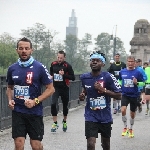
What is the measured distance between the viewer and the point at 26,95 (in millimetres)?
5641

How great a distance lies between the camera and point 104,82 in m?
6.45

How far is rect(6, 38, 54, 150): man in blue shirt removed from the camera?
562cm

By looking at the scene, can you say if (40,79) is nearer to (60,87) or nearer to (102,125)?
(102,125)

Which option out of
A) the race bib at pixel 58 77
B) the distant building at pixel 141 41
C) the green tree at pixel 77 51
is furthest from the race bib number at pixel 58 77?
the green tree at pixel 77 51

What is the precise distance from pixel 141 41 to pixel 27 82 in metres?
27.6

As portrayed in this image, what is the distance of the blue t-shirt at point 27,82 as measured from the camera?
18.5 ft

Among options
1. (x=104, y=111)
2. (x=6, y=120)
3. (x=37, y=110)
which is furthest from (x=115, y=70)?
(x=37, y=110)

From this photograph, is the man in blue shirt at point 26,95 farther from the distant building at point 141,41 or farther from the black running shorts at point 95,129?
the distant building at point 141,41

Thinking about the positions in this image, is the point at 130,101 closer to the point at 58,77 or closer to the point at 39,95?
the point at 58,77

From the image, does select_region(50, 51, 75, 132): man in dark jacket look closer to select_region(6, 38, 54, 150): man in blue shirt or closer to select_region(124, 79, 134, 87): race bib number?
select_region(124, 79, 134, 87): race bib number

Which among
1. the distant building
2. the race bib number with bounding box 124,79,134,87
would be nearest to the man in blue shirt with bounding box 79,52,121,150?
the race bib number with bounding box 124,79,134,87

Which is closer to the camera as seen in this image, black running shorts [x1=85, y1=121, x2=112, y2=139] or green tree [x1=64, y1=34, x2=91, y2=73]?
black running shorts [x1=85, y1=121, x2=112, y2=139]

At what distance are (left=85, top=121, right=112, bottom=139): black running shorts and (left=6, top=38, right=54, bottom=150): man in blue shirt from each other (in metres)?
0.89

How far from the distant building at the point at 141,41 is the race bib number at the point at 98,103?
25782 mm
